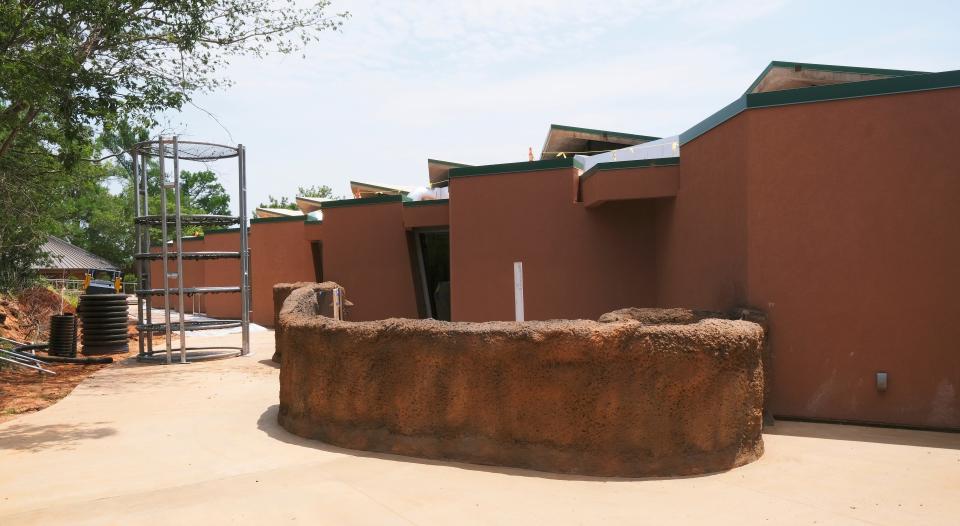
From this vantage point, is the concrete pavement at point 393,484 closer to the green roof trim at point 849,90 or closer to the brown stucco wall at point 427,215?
the green roof trim at point 849,90

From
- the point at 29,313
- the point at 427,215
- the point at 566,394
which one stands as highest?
the point at 427,215

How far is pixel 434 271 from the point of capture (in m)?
19.1

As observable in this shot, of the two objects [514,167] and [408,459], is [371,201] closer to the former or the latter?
[514,167]

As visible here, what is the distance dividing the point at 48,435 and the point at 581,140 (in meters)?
13.5

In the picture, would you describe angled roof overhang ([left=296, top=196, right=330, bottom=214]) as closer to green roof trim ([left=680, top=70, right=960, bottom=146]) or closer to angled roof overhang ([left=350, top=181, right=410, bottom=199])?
angled roof overhang ([left=350, top=181, right=410, bottom=199])

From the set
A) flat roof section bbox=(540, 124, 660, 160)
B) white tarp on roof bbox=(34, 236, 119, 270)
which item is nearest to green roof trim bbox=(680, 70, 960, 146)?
flat roof section bbox=(540, 124, 660, 160)

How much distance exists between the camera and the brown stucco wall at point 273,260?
2452cm

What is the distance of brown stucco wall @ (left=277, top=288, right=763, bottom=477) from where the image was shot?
633 cm

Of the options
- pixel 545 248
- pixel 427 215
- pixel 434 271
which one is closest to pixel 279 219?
pixel 434 271

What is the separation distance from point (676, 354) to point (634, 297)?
7.44m

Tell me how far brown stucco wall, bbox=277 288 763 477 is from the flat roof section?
11.1 m

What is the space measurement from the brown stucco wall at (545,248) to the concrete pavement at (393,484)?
5581 millimetres

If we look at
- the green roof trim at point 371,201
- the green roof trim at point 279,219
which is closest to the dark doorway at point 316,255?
the green roof trim at point 279,219

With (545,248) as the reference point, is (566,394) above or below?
below
